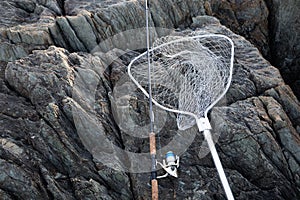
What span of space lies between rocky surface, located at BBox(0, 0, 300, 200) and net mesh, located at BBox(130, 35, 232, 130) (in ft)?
1.73

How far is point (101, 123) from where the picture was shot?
9594 mm

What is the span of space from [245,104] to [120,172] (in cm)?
442

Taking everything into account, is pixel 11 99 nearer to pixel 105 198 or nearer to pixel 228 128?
pixel 105 198

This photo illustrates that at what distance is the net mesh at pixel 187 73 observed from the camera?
10.1 meters

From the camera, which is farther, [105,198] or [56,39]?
[56,39]

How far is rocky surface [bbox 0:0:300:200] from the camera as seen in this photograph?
28.6 feet

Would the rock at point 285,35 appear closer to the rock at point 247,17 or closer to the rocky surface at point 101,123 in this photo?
the rock at point 247,17

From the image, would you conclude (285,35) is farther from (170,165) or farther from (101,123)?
(101,123)

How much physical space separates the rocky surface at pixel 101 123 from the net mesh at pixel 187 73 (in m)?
0.53

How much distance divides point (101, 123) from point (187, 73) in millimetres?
3097

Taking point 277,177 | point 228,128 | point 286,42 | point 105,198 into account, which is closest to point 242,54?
point 228,128

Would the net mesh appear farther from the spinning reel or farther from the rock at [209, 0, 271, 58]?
the rock at [209, 0, 271, 58]

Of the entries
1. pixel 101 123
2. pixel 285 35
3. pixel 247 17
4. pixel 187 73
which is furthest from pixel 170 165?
pixel 285 35

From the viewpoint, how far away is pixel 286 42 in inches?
670
